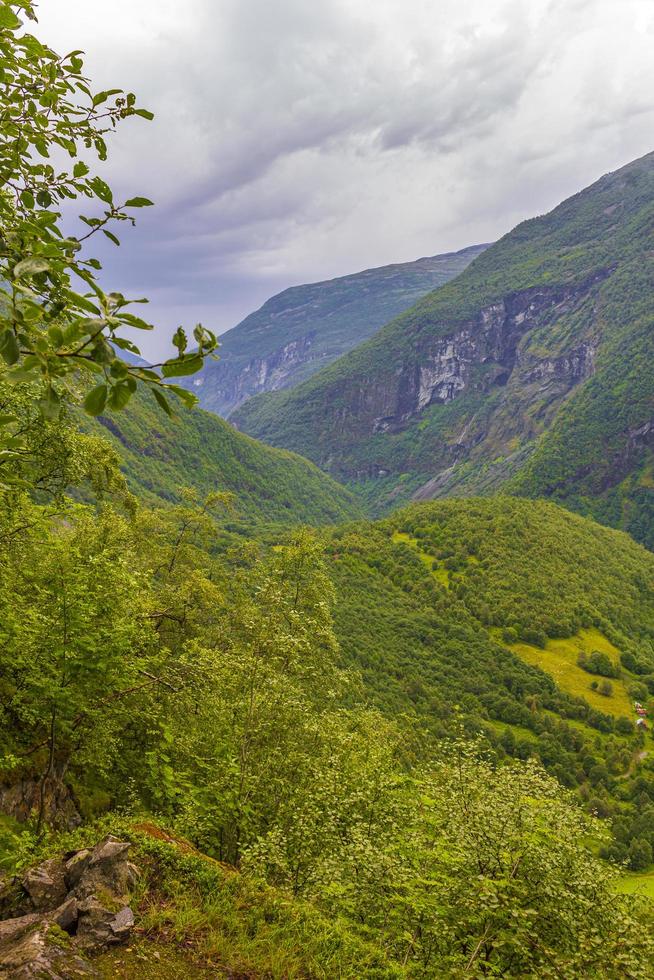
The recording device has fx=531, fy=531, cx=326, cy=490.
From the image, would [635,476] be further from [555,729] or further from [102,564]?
[102,564]

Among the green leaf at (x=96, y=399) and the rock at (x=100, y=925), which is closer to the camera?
the green leaf at (x=96, y=399)

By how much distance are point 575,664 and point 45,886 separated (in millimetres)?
Answer: 96581

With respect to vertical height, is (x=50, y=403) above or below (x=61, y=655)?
above

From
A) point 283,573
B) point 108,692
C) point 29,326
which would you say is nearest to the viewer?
point 29,326

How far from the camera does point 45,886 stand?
6086 millimetres

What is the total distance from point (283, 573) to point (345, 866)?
46.0 ft

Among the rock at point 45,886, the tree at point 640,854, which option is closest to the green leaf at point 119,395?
the rock at point 45,886

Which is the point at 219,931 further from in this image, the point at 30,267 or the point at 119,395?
the point at 30,267

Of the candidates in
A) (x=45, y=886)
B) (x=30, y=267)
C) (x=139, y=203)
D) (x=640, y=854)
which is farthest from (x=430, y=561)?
(x=30, y=267)

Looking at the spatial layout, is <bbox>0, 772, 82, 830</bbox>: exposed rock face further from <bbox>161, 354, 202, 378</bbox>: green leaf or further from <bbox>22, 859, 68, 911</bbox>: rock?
<bbox>161, 354, 202, 378</bbox>: green leaf

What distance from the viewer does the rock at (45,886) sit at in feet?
19.5

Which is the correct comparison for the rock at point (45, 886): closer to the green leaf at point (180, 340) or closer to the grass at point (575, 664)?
the green leaf at point (180, 340)

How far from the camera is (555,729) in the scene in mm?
69625

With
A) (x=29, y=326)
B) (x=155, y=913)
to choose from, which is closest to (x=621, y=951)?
(x=155, y=913)
